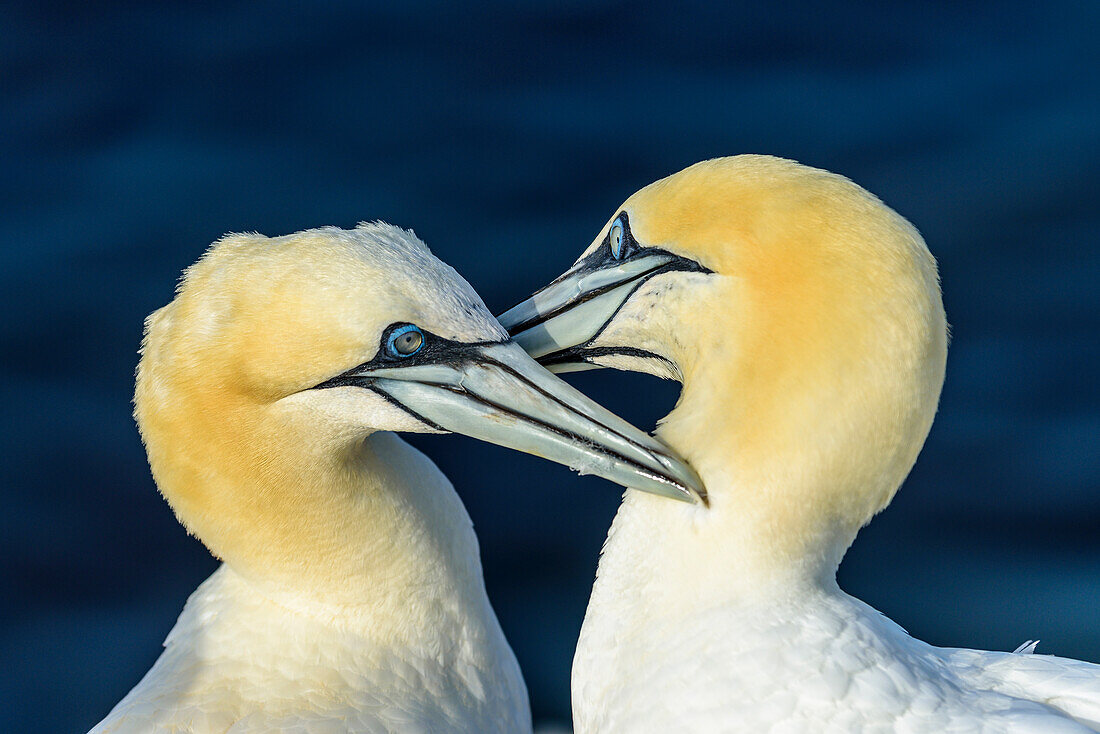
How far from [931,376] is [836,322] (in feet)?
0.90

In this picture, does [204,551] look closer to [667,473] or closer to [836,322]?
[667,473]

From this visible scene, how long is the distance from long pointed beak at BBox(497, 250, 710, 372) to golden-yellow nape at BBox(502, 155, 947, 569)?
0.07m

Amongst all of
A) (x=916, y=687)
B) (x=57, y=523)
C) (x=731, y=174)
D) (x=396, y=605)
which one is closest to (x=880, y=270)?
→ (x=731, y=174)

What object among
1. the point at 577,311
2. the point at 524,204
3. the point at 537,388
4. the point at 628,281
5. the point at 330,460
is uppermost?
the point at 524,204

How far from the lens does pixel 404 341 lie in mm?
3473

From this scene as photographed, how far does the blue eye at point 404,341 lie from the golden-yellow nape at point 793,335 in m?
0.62

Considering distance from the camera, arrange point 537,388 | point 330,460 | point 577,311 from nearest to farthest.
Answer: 1. point 537,388
2. point 330,460
3. point 577,311

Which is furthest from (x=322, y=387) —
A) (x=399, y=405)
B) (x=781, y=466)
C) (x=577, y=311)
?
(x=781, y=466)

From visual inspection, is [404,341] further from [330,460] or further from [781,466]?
[781,466]

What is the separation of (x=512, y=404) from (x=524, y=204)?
3.90 metres

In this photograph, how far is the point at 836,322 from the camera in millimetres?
3219

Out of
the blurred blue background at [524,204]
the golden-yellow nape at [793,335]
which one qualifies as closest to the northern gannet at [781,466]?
the golden-yellow nape at [793,335]

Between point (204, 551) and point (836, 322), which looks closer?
point (836, 322)

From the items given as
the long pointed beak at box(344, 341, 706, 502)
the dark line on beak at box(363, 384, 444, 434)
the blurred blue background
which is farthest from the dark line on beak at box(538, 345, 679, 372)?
the blurred blue background
